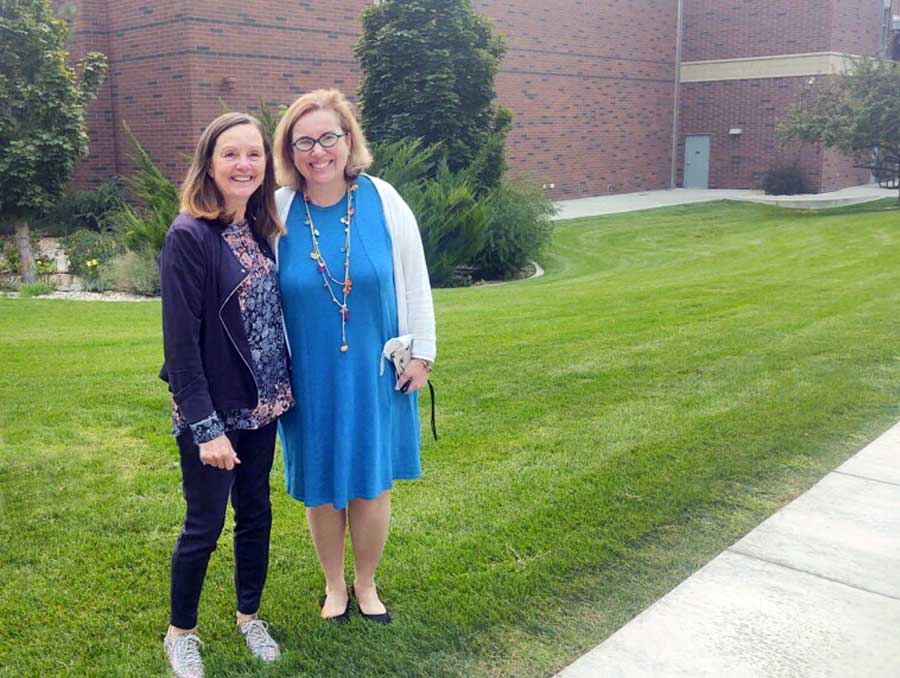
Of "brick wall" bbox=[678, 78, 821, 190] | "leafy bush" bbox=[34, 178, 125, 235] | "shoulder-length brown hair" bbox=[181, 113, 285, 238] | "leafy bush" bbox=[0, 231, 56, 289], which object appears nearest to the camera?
"shoulder-length brown hair" bbox=[181, 113, 285, 238]

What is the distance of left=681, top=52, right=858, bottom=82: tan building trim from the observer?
2595 cm

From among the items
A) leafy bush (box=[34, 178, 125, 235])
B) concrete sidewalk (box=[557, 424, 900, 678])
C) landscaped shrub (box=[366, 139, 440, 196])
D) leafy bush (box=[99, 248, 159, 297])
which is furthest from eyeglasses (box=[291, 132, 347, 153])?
leafy bush (box=[34, 178, 125, 235])

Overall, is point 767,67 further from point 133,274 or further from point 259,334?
point 259,334

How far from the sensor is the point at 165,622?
3311 mm

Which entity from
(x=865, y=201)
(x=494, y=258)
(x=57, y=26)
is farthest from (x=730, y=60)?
(x=57, y=26)

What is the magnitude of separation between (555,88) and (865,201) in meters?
8.38

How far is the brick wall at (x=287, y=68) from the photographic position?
16969mm

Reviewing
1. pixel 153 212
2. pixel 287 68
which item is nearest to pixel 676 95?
pixel 287 68

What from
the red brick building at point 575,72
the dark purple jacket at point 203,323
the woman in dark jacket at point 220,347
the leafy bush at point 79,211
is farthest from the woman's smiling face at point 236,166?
the leafy bush at point 79,211

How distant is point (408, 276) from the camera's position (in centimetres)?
315

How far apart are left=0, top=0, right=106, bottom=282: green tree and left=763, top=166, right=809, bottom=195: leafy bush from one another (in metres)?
19.7

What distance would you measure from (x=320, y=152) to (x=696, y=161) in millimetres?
28113

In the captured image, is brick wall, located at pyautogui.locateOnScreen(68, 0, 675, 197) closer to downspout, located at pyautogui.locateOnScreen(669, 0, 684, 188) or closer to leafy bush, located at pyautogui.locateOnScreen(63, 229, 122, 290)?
downspout, located at pyautogui.locateOnScreen(669, 0, 684, 188)

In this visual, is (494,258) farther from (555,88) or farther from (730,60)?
(730,60)
